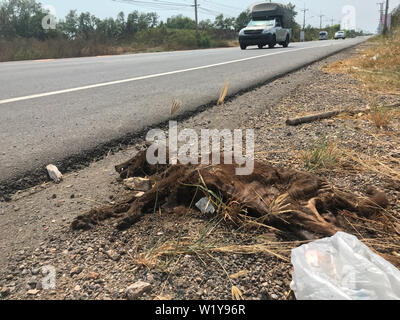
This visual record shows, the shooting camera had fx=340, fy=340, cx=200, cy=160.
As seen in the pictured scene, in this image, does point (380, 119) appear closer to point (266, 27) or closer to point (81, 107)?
point (81, 107)

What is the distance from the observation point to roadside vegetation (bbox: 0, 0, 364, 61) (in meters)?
22.5

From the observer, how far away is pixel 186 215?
6.41 feet

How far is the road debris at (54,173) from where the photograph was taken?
256cm

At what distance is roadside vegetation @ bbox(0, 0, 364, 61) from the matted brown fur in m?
21.1

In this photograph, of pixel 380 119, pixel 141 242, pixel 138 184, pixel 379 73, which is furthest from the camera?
pixel 379 73

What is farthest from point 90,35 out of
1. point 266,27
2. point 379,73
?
point 379,73

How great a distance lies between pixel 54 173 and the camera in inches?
102

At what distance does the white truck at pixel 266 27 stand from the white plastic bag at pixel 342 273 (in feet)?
64.4

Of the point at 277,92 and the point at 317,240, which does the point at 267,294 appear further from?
the point at 277,92

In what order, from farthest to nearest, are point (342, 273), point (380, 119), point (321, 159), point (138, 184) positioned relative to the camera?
point (380, 119) < point (321, 159) < point (138, 184) < point (342, 273)

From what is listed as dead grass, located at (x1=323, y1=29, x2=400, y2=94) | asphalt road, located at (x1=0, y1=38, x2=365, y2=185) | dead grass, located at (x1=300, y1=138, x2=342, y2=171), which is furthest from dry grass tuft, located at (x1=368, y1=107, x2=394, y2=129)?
asphalt road, located at (x1=0, y1=38, x2=365, y2=185)
